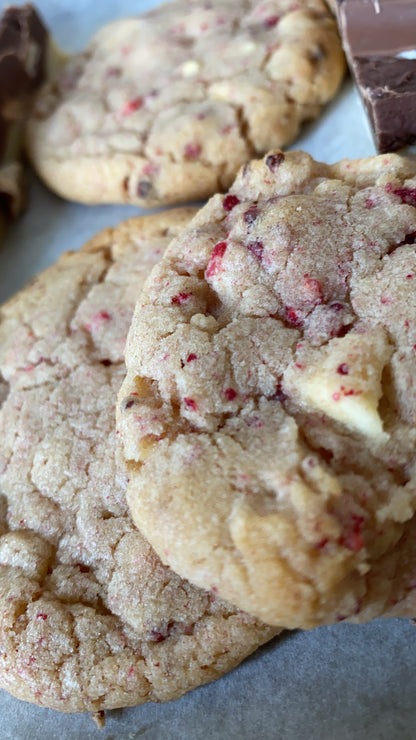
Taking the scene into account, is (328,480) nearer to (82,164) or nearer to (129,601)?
(129,601)

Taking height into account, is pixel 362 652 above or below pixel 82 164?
below

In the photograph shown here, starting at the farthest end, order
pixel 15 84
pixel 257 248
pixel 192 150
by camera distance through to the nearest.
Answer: pixel 15 84, pixel 192 150, pixel 257 248

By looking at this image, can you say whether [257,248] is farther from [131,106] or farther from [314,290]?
[131,106]

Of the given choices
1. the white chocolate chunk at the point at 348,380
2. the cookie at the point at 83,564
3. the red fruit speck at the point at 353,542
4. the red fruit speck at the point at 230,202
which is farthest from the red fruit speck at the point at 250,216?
the red fruit speck at the point at 353,542

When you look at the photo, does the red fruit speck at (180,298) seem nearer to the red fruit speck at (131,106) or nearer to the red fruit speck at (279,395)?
the red fruit speck at (279,395)

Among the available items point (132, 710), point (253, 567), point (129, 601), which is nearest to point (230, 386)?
point (253, 567)

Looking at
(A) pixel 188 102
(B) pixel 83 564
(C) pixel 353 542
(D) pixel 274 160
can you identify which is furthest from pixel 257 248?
(A) pixel 188 102
